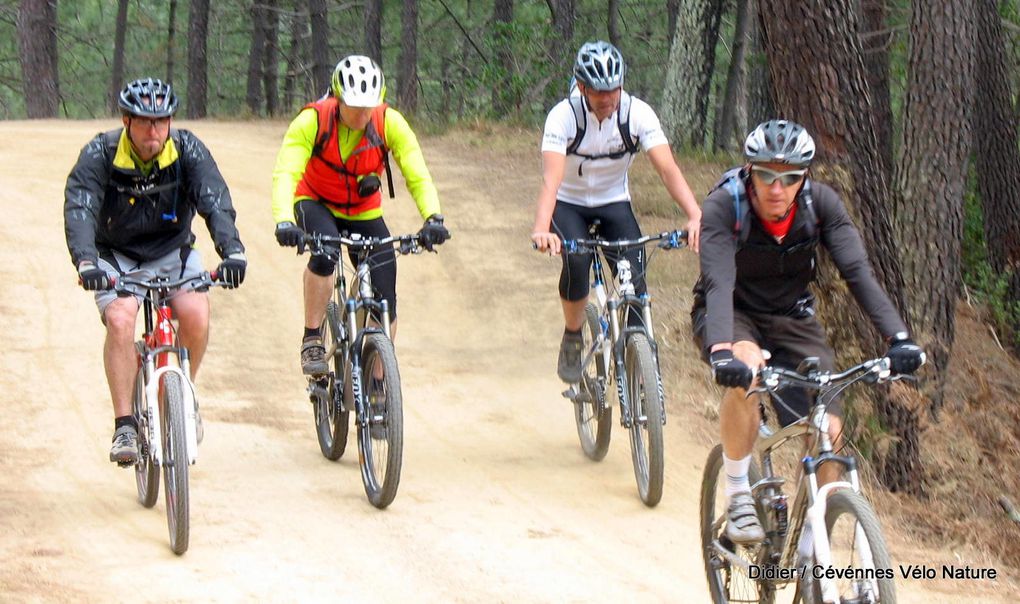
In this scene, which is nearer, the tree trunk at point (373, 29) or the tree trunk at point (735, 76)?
the tree trunk at point (373, 29)

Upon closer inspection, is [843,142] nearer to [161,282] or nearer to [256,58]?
[161,282]

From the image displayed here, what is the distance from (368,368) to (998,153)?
10.0 metres

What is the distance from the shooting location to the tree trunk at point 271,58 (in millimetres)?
29683

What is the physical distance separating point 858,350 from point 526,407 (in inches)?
95.5

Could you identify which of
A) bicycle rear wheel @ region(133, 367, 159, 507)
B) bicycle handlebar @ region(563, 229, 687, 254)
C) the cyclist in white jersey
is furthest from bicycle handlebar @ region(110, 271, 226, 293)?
bicycle handlebar @ region(563, 229, 687, 254)

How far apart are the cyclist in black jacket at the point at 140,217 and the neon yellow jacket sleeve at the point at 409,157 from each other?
3.88ft

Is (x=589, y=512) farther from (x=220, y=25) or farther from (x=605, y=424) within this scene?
(x=220, y=25)

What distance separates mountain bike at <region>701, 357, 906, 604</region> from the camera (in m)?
4.14

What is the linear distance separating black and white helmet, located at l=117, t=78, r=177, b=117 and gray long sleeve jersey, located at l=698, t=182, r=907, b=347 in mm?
2799

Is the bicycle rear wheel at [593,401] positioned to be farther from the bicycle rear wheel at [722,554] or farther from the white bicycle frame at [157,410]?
the white bicycle frame at [157,410]

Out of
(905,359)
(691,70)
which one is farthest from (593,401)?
(691,70)

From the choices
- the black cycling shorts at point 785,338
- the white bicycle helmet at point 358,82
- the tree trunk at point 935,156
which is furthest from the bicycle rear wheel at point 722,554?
the tree trunk at point 935,156

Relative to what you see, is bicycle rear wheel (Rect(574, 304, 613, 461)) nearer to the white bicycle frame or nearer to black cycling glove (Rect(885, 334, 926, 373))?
the white bicycle frame

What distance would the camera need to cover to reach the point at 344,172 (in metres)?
7.40
